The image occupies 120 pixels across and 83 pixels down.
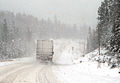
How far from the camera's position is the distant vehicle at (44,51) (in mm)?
32259

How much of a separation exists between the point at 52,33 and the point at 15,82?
530ft

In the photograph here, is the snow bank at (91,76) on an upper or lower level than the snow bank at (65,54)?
upper

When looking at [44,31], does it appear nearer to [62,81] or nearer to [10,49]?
[10,49]

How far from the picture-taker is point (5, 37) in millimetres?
76688

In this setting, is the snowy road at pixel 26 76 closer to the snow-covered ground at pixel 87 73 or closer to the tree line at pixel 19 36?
the snow-covered ground at pixel 87 73

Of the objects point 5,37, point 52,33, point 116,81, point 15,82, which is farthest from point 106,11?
point 52,33

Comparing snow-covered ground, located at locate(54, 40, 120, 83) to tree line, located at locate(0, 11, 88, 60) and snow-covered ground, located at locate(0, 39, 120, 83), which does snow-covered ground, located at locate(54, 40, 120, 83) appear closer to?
snow-covered ground, located at locate(0, 39, 120, 83)

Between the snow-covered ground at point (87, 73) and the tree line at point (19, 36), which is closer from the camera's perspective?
the snow-covered ground at point (87, 73)

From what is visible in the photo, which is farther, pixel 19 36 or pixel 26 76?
pixel 19 36

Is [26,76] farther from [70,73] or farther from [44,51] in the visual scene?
[44,51]

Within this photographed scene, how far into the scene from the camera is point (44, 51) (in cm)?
3275

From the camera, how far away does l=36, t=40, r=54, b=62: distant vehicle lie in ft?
106

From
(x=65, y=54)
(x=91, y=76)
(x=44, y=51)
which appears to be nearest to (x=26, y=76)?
(x=91, y=76)

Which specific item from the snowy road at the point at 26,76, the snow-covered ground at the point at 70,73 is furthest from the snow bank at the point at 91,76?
the snowy road at the point at 26,76
